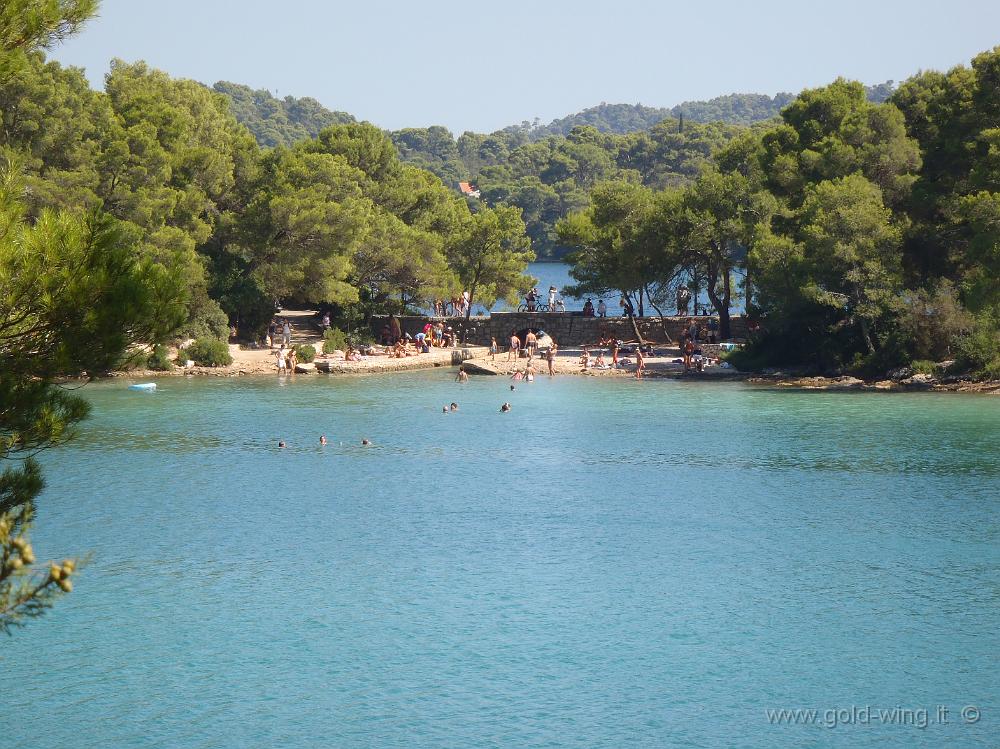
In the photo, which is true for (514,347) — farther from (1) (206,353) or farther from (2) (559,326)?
(1) (206,353)

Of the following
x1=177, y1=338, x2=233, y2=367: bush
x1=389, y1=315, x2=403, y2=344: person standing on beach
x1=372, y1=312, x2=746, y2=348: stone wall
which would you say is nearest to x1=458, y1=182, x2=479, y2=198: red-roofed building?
x1=372, y1=312, x2=746, y2=348: stone wall

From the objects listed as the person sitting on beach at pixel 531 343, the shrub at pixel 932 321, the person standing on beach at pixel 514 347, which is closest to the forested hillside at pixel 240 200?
the person standing on beach at pixel 514 347

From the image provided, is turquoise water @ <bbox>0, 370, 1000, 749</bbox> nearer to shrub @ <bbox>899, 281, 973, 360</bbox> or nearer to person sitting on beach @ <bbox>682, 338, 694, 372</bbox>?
shrub @ <bbox>899, 281, 973, 360</bbox>

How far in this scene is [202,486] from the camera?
2953 centimetres

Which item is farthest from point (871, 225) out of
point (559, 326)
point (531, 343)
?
point (559, 326)

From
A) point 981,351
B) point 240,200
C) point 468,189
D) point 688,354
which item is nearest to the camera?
point 981,351

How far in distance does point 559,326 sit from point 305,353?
46.6ft

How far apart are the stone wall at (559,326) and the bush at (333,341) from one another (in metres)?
4.18

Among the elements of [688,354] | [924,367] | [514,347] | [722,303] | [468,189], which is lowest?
[924,367]

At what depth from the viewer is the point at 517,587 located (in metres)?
21.2

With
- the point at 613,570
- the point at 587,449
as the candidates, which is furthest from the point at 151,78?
the point at 613,570

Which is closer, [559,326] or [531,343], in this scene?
[531,343]

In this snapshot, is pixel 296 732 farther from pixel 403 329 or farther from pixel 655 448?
pixel 403 329

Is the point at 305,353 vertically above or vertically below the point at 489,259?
below
